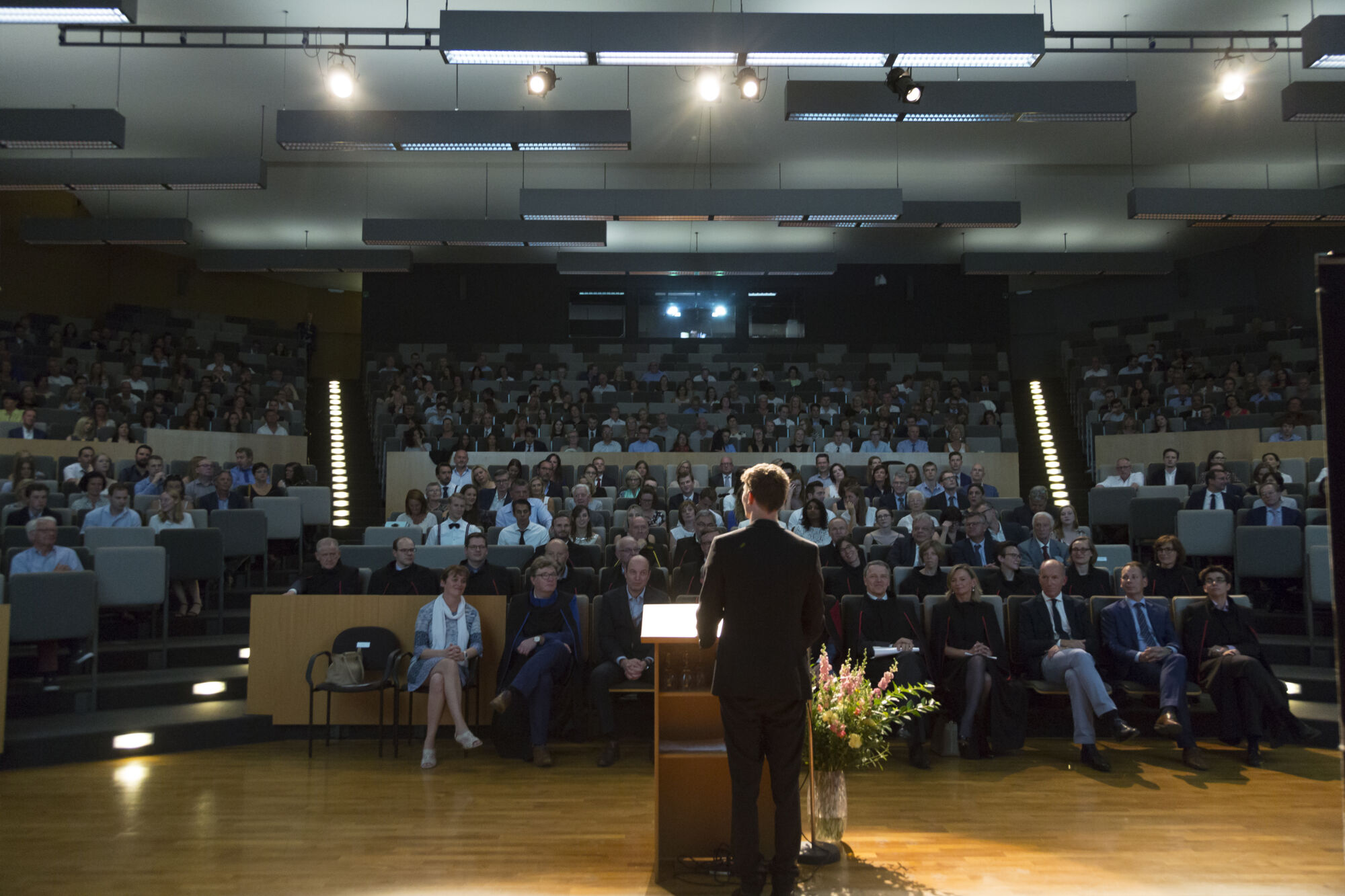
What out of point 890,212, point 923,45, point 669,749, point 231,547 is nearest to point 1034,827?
point 669,749

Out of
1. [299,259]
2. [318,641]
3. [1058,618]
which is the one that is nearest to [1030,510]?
[1058,618]

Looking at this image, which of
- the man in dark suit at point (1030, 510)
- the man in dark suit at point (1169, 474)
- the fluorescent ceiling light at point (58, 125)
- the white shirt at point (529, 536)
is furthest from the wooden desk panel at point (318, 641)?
the man in dark suit at point (1169, 474)

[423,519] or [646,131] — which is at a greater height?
[646,131]

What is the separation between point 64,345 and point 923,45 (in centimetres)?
1062

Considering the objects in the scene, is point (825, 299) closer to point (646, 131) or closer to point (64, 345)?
point (646, 131)

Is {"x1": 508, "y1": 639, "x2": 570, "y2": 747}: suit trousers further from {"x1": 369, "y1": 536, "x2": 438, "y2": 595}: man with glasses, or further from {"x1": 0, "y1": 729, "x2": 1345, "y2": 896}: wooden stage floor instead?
{"x1": 369, "y1": 536, "x2": 438, "y2": 595}: man with glasses

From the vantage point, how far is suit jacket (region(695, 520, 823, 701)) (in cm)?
277

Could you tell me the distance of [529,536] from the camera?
695 cm

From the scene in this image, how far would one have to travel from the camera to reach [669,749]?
3311mm

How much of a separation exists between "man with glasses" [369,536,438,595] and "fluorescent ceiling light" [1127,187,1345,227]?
7629mm

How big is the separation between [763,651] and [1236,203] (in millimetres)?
9034

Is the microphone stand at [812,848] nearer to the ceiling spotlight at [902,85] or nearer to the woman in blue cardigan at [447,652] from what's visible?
the woman in blue cardigan at [447,652]

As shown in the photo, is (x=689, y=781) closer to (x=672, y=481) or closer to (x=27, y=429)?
(x=672, y=481)

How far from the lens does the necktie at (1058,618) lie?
5398mm
